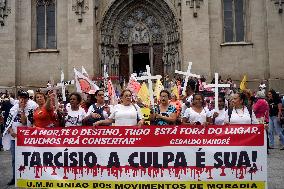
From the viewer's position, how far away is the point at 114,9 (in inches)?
995

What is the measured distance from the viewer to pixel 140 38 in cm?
2600

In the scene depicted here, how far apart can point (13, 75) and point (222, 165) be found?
2073cm

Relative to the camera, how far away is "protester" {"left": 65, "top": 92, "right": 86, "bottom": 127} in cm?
736

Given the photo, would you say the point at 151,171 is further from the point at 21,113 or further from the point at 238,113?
the point at 21,113

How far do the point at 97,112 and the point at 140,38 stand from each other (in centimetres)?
1894

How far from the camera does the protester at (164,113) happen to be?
24.3ft

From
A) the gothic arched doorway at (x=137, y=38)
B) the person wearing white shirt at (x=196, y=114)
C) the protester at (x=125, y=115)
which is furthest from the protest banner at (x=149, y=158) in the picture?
the gothic arched doorway at (x=137, y=38)

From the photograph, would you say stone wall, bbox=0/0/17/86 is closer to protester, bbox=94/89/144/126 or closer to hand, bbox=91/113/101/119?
hand, bbox=91/113/101/119

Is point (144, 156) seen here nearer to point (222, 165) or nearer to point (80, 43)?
point (222, 165)

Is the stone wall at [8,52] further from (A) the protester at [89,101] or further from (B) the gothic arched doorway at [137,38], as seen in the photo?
(A) the protester at [89,101]

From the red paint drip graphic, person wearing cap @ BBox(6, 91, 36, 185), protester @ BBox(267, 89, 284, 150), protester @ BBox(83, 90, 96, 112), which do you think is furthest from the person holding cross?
protester @ BBox(267, 89, 284, 150)

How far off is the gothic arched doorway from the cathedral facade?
59 millimetres

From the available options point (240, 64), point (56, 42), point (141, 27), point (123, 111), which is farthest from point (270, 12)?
point (123, 111)

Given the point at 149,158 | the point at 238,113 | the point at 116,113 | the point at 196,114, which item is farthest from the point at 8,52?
the point at 149,158
